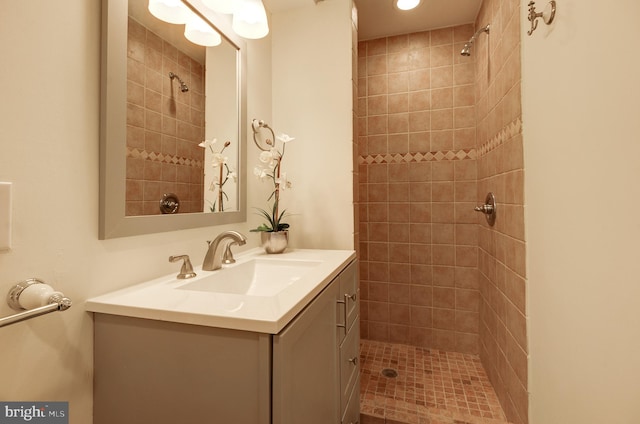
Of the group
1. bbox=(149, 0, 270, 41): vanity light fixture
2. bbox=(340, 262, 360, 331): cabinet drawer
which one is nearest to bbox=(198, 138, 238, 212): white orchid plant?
bbox=(149, 0, 270, 41): vanity light fixture

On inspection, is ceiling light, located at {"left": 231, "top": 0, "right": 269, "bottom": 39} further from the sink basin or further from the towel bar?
the towel bar

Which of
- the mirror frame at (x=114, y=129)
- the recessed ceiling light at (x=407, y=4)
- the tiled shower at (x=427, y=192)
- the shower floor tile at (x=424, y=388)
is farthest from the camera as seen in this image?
the tiled shower at (x=427, y=192)

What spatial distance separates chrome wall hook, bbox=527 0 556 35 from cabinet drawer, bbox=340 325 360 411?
1311 mm

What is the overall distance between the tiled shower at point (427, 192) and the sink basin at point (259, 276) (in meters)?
1.22

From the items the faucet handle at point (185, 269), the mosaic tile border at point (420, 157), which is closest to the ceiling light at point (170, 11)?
the faucet handle at point (185, 269)

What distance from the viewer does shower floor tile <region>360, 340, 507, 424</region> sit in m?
1.48

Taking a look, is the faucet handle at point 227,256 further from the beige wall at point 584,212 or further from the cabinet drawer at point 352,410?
the beige wall at point 584,212

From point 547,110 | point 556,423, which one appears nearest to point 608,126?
point 547,110

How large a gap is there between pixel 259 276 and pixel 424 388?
1.29 metres

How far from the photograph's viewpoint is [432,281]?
7.39 ft

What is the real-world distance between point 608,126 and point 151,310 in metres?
1.14

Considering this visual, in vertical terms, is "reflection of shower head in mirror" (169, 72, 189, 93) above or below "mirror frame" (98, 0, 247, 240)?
above

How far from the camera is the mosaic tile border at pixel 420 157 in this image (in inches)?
85.3

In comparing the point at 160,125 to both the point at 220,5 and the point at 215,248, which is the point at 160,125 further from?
the point at 220,5
